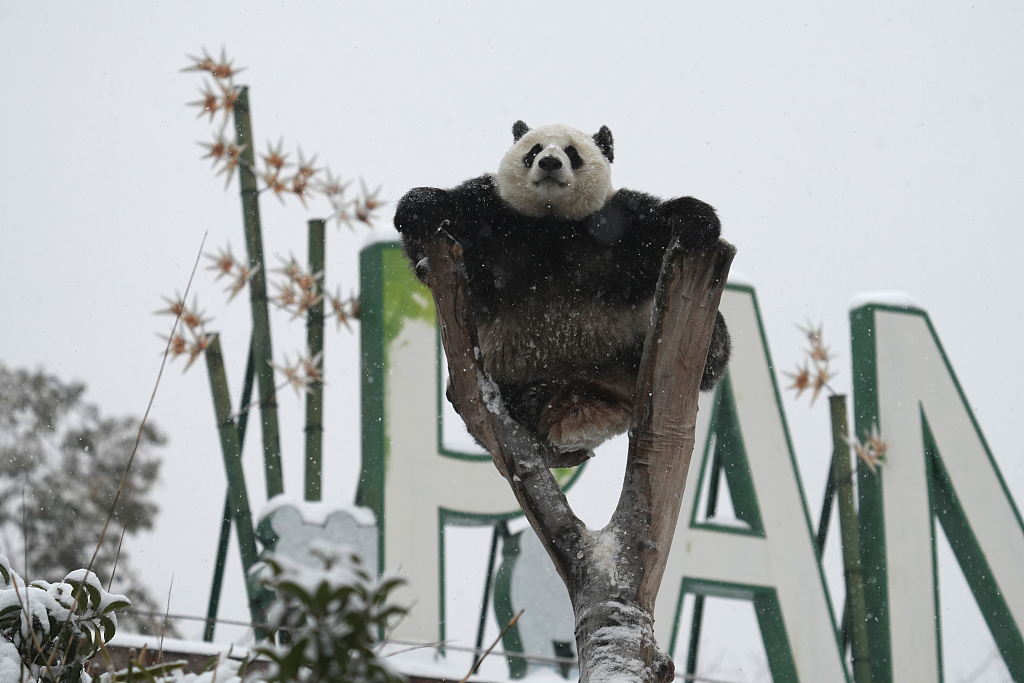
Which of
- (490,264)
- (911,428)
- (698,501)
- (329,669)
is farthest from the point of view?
(911,428)

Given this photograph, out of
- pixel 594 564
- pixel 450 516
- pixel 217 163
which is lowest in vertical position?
pixel 450 516

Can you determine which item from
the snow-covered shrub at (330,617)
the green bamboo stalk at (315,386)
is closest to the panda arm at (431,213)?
the snow-covered shrub at (330,617)

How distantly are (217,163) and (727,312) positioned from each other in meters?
4.23

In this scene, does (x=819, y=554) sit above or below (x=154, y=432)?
below

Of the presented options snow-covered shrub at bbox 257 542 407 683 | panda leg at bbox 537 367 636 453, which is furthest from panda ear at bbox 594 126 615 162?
snow-covered shrub at bbox 257 542 407 683

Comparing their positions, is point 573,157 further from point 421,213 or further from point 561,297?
point 421,213

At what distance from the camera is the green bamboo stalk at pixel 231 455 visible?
20.7 ft

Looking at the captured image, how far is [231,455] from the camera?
636 cm

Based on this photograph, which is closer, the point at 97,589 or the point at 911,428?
the point at 97,589

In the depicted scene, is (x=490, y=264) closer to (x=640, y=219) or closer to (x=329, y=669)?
(x=640, y=219)

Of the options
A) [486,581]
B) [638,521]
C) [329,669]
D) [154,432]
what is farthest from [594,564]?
[154,432]

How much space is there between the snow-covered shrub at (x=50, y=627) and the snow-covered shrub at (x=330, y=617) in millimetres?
834

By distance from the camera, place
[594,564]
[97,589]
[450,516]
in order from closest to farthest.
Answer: [97,589], [594,564], [450,516]

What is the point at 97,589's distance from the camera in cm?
163
